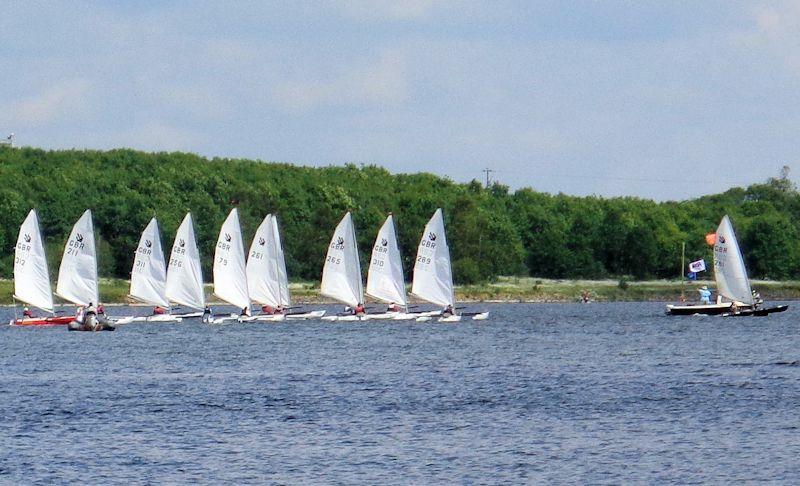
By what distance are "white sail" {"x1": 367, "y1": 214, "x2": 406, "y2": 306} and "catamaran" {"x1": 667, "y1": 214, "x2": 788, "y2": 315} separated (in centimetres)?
2342

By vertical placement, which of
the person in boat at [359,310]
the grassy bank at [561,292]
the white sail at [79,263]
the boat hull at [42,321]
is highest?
the white sail at [79,263]

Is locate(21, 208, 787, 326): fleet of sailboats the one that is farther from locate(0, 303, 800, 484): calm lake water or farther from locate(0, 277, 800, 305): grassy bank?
locate(0, 277, 800, 305): grassy bank

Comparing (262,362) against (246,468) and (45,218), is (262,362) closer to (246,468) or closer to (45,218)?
(246,468)

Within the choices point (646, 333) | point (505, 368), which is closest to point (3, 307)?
point (646, 333)

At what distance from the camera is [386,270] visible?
109438 millimetres

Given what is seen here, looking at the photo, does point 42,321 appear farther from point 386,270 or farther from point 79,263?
point 386,270

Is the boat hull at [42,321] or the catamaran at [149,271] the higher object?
the catamaran at [149,271]

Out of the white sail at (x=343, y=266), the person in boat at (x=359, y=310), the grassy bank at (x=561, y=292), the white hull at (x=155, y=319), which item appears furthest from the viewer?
the grassy bank at (x=561, y=292)

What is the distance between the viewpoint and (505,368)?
7544 cm

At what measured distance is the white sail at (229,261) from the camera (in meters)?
113

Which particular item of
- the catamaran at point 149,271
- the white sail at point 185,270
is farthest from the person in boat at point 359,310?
the catamaran at point 149,271

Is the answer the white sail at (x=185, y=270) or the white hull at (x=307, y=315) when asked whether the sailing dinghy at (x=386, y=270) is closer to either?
the white sail at (x=185, y=270)

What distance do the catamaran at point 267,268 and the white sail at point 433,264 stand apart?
474 inches

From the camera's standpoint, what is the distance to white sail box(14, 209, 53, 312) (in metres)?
107
